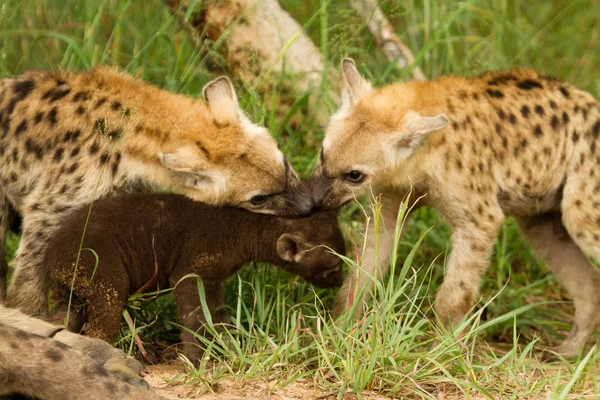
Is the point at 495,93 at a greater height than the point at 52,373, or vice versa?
the point at 495,93

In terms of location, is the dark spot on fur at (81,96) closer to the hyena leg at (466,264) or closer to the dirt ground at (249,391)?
the dirt ground at (249,391)

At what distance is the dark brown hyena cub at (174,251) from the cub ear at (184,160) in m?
0.15

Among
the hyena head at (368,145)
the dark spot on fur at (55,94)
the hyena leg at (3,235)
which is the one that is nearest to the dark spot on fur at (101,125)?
the dark spot on fur at (55,94)

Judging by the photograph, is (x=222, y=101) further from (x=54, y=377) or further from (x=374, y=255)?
(x=54, y=377)

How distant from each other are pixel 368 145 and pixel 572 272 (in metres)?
1.43

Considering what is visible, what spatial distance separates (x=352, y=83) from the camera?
5.82 m

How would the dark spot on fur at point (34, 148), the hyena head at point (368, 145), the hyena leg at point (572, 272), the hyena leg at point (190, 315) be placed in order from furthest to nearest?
1. the hyena leg at point (572, 272)
2. the hyena head at point (368, 145)
3. the dark spot on fur at point (34, 148)
4. the hyena leg at point (190, 315)

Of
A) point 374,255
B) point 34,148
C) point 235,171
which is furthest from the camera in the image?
point 374,255

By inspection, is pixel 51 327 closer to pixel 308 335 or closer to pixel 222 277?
pixel 222 277

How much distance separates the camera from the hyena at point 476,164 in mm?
5508

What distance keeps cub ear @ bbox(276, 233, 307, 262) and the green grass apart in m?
0.26

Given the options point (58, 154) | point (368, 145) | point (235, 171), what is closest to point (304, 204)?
point (235, 171)

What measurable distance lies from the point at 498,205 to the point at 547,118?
0.57m

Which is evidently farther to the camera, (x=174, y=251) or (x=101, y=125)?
(x=101, y=125)
